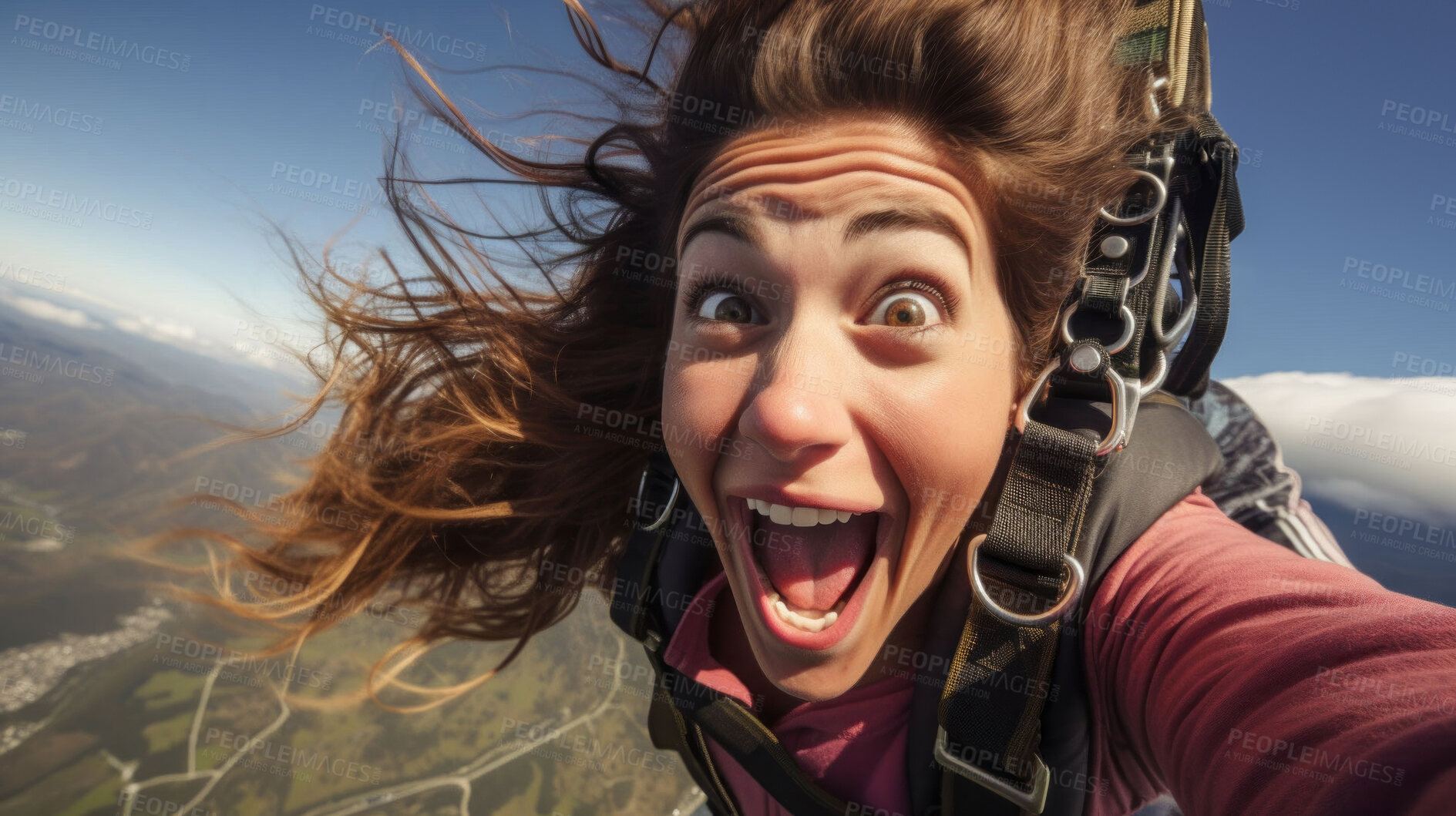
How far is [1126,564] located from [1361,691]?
0.48 meters

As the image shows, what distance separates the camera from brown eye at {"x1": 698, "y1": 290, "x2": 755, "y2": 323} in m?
1.62

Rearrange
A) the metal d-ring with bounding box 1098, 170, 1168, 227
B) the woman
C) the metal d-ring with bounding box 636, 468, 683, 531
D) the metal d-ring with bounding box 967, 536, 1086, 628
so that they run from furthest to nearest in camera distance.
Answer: the metal d-ring with bounding box 636, 468, 683, 531
the metal d-ring with bounding box 1098, 170, 1168, 227
the metal d-ring with bounding box 967, 536, 1086, 628
the woman

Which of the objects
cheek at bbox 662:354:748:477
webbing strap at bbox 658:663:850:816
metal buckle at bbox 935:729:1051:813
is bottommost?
webbing strap at bbox 658:663:850:816

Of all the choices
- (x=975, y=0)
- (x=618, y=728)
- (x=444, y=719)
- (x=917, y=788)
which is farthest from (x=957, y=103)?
(x=444, y=719)

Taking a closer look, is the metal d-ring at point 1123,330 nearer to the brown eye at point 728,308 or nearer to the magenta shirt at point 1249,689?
the magenta shirt at point 1249,689

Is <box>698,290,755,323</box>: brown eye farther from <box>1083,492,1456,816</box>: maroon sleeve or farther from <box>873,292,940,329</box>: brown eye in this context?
<box>1083,492,1456,816</box>: maroon sleeve

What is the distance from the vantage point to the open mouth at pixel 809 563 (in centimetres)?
148

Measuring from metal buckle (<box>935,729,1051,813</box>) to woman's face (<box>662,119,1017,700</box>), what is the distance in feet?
0.92

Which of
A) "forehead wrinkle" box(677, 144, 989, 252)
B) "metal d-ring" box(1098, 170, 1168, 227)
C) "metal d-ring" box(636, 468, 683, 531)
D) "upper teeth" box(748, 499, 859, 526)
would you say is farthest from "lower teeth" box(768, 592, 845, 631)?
"metal d-ring" box(1098, 170, 1168, 227)

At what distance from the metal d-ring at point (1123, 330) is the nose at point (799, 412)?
1.91ft

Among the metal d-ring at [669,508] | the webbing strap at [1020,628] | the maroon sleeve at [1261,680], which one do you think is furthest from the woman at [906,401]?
the metal d-ring at [669,508]

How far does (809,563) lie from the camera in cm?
165

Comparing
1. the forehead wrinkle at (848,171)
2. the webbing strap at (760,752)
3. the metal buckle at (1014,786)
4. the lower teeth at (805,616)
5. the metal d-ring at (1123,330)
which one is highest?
the forehead wrinkle at (848,171)

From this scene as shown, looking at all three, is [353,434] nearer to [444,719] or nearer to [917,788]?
[917,788]
